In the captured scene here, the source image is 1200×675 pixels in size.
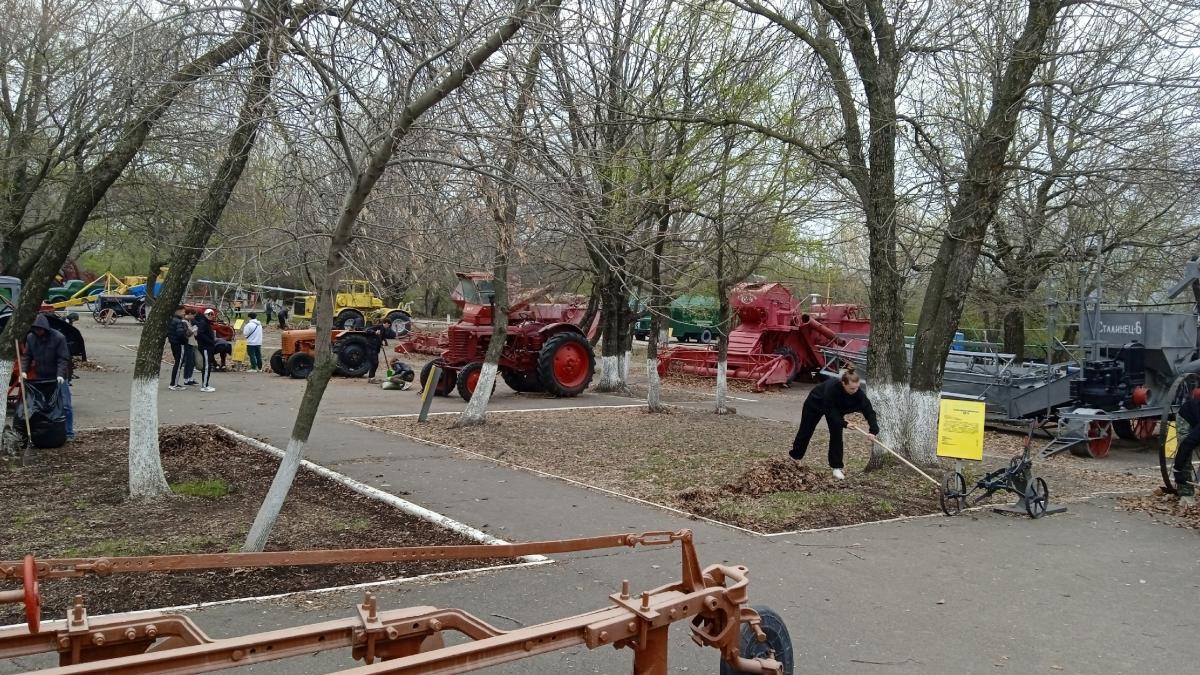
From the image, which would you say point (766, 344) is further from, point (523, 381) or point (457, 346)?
point (457, 346)

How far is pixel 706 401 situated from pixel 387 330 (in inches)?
367

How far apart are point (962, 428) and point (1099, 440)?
6267mm

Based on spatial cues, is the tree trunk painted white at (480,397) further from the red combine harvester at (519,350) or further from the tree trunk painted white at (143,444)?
the tree trunk painted white at (143,444)

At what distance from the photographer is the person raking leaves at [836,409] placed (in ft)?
30.9

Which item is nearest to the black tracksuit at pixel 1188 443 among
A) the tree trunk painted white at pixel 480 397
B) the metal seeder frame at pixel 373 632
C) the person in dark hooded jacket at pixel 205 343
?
the metal seeder frame at pixel 373 632

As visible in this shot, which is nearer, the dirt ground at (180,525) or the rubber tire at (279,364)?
the dirt ground at (180,525)

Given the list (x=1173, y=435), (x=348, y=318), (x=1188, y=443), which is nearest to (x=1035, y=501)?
(x=1188, y=443)

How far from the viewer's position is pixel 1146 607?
19.7 ft

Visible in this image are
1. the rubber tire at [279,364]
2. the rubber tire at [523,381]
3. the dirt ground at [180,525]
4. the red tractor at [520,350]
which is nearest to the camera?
the dirt ground at [180,525]

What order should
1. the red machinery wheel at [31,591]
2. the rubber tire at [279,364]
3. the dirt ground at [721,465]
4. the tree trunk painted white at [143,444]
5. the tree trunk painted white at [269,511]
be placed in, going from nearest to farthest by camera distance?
the red machinery wheel at [31,591] < the tree trunk painted white at [269,511] < the tree trunk painted white at [143,444] < the dirt ground at [721,465] < the rubber tire at [279,364]

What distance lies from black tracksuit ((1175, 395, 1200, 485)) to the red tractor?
36.2ft

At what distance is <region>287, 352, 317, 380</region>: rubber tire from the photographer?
20.7 metres

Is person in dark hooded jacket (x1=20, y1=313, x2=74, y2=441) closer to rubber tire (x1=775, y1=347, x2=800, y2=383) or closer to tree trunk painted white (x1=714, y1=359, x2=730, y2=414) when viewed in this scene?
tree trunk painted white (x1=714, y1=359, x2=730, y2=414)

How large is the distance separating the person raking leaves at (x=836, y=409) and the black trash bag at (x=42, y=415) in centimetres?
846
